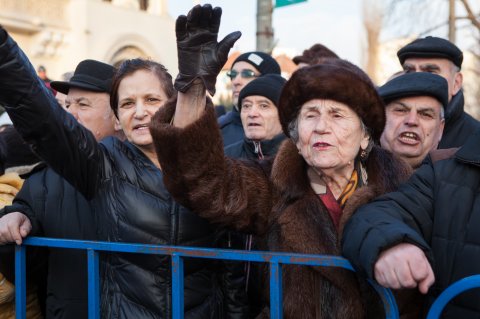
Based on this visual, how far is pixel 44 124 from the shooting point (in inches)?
75.3

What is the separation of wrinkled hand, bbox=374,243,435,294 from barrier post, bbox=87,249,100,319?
1041 mm

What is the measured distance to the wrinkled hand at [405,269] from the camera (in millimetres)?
1453

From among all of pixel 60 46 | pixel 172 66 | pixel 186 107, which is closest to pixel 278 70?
pixel 186 107

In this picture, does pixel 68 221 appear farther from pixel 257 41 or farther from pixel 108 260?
pixel 257 41

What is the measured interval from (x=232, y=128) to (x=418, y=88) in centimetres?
229

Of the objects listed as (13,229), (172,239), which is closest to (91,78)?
(13,229)

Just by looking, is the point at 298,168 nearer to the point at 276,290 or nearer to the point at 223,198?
the point at 223,198

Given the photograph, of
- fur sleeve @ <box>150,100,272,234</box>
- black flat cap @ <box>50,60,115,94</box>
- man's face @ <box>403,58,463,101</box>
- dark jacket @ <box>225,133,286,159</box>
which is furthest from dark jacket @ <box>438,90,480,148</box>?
black flat cap @ <box>50,60,115,94</box>

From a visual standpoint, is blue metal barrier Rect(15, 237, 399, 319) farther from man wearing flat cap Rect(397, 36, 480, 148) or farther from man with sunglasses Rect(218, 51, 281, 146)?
man with sunglasses Rect(218, 51, 281, 146)

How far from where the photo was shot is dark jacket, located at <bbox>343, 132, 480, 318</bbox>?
164cm

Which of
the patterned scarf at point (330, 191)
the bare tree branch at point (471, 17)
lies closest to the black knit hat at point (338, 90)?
the patterned scarf at point (330, 191)

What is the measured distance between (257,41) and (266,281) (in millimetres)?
4416

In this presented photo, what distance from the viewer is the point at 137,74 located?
2291 mm

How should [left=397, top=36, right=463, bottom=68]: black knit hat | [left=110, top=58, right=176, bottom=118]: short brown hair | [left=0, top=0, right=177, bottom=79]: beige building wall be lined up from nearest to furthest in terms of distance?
→ [left=110, top=58, right=176, bottom=118]: short brown hair → [left=397, top=36, right=463, bottom=68]: black knit hat → [left=0, top=0, right=177, bottom=79]: beige building wall
